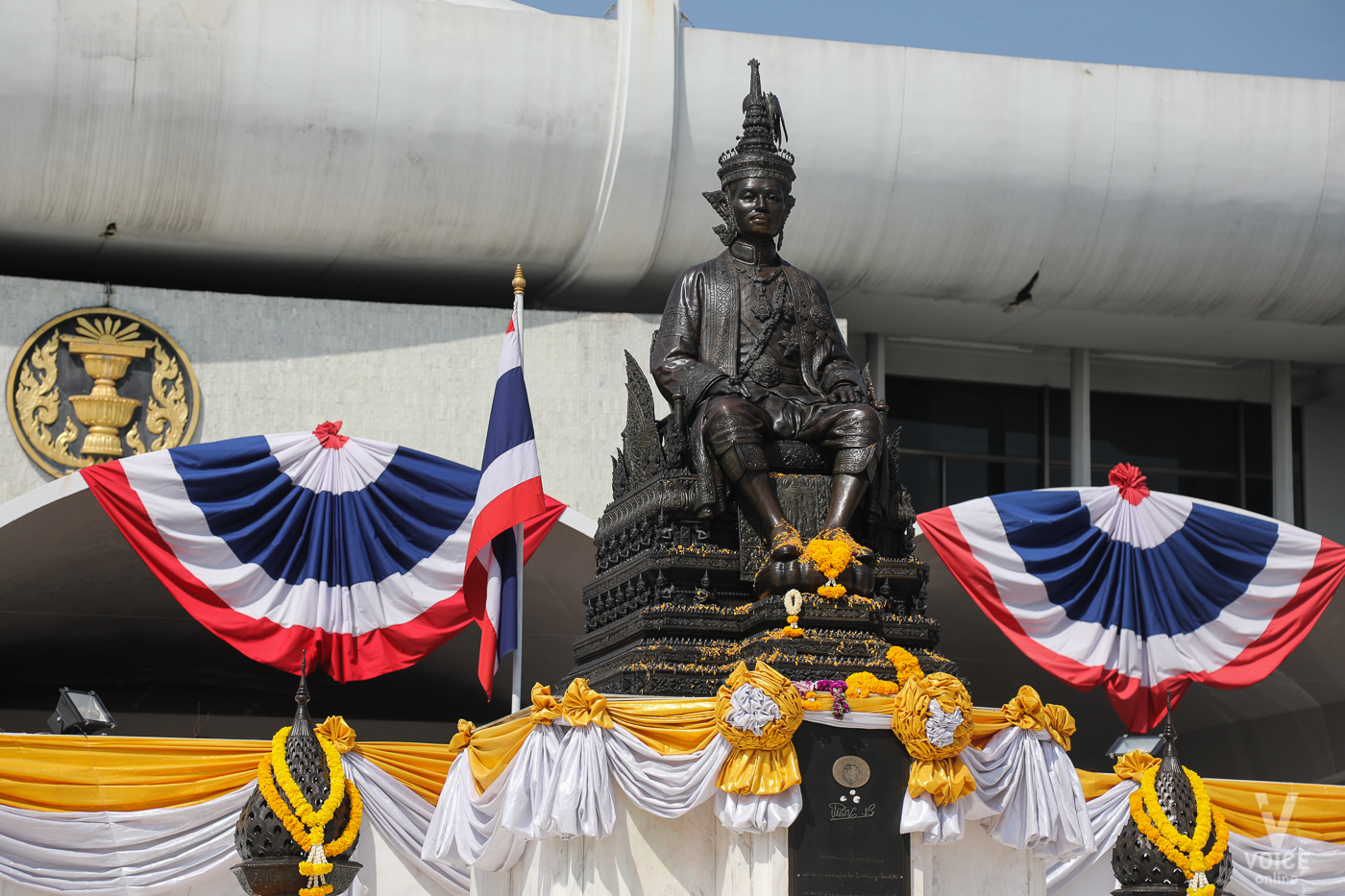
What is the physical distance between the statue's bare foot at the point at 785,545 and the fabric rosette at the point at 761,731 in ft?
2.29

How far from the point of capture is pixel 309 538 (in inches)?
536

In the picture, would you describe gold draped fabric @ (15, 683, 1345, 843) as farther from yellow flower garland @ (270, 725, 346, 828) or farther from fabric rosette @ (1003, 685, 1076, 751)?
yellow flower garland @ (270, 725, 346, 828)

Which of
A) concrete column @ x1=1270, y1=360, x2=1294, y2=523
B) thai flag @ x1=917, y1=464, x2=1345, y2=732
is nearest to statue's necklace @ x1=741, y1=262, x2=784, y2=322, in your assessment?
thai flag @ x1=917, y1=464, x2=1345, y2=732

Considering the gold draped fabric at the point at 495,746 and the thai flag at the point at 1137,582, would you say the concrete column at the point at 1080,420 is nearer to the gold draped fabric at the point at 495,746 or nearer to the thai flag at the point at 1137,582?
the thai flag at the point at 1137,582

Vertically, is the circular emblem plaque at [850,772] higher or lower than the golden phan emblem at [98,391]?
lower

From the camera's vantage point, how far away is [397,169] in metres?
14.5

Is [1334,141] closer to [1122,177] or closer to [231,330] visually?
[1122,177]

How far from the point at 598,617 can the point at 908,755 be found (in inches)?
84.3

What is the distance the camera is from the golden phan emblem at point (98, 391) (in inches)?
549

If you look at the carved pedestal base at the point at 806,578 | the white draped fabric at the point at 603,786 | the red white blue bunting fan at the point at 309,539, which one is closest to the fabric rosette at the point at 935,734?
the white draped fabric at the point at 603,786

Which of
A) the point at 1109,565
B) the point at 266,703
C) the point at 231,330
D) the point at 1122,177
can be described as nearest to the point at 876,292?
the point at 1122,177

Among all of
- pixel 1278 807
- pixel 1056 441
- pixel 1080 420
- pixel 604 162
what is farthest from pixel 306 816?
pixel 1056 441

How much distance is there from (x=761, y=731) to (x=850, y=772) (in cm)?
46

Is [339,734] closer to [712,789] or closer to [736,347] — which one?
[736,347]
